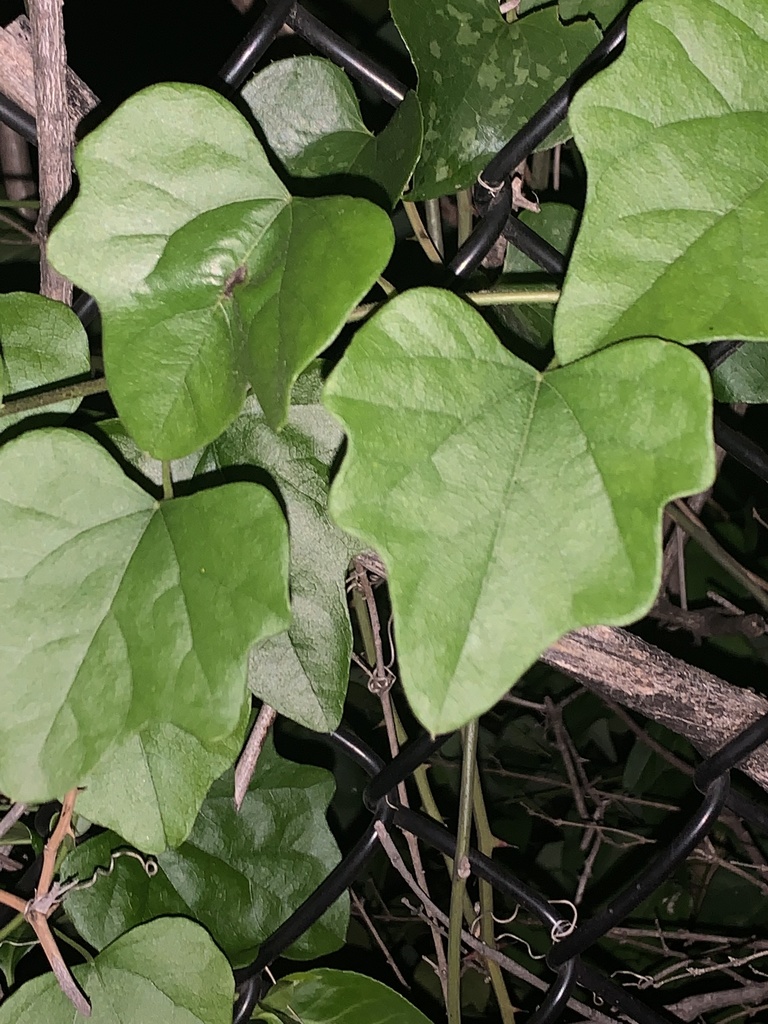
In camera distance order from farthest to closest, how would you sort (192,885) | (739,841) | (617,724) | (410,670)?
(617,724)
(739,841)
(192,885)
(410,670)

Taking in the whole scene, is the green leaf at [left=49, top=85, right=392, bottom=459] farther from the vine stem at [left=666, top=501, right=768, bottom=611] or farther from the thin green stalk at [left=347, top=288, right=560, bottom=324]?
the vine stem at [left=666, top=501, right=768, bottom=611]

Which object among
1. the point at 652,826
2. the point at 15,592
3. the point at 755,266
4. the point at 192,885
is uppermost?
A: the point at 755,266

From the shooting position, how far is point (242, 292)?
355 mm

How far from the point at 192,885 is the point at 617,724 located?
922 millimetres

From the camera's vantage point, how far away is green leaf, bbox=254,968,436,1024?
1.84ft

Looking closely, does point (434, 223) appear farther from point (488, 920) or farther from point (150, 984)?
point (488, 920)

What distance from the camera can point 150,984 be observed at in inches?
20.3

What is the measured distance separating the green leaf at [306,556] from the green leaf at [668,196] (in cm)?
15

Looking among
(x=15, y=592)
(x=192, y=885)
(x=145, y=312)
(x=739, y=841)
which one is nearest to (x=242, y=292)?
(x=145, y=312)

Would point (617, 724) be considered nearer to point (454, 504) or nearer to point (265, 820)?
point (265, 820)

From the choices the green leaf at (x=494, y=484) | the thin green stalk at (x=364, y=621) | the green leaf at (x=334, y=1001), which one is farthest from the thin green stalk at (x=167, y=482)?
the green leaf at (x=334, y=1001)

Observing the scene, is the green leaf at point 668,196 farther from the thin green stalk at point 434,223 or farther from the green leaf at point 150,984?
the green leaf at point 150,984

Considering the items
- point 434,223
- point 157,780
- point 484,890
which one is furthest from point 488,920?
point 434,223

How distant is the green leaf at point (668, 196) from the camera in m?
0.30
